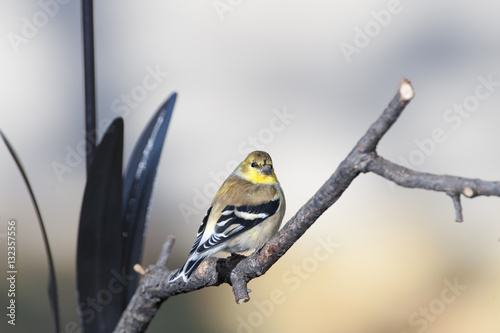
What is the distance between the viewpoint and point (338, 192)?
86cm

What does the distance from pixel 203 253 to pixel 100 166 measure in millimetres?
316

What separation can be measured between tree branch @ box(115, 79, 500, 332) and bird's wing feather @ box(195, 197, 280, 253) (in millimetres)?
63

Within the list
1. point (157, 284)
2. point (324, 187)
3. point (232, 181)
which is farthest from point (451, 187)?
point (157, 284)

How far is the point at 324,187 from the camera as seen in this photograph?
868mm

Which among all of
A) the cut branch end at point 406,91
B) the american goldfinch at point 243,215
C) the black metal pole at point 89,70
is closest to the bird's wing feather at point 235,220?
the american goldfinch at point 243,215

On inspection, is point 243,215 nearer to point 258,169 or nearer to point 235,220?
point 235,220

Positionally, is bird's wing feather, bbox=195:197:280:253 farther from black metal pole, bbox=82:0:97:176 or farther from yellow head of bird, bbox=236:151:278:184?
black metal pole, bbox=82:0:97:176

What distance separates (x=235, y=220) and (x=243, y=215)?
21 mm

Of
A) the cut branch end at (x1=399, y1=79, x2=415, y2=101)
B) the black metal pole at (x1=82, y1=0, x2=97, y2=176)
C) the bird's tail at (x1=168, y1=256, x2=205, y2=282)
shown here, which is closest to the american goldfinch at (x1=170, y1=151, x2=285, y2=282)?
the bird's tail at (x1=168, y1=256, x2=205, y2=282)

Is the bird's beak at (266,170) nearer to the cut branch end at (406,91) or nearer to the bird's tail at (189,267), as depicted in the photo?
the bird's tail at (189,267)

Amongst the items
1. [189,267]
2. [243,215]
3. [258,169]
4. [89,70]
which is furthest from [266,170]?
[89,70]

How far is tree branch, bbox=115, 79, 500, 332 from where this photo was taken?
789 millimetres

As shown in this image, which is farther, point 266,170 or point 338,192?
point 266,170

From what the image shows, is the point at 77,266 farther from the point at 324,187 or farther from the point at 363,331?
the point at 363,331
